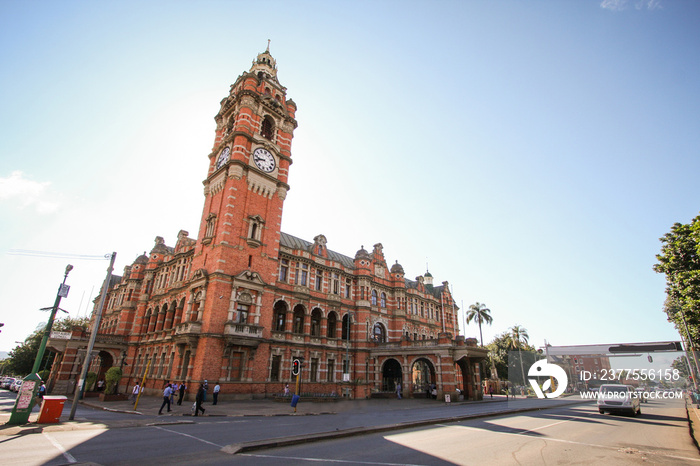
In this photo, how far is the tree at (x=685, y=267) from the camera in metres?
23.5

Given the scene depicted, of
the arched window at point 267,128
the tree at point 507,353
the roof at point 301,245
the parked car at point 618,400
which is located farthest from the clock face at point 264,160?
the tree at point 507,353

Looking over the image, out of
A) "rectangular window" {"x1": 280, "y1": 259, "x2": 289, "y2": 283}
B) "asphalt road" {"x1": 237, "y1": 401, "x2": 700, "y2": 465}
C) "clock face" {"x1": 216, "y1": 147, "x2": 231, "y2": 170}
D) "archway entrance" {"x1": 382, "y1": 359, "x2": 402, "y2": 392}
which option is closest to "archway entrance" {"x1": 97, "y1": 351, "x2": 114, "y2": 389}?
"rectangular window" {"x1": 280, "y1": 259, "x2": 289, "y2": 283}

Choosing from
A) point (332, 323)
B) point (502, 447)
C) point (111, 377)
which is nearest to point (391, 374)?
point (332, 323)

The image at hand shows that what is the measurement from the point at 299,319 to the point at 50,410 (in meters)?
23.7

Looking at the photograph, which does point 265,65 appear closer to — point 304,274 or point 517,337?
point 304,274

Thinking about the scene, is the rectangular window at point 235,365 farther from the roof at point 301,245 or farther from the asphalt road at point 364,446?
the asphalt road at point 364,446

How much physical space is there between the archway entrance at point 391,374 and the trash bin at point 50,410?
33.5 metres

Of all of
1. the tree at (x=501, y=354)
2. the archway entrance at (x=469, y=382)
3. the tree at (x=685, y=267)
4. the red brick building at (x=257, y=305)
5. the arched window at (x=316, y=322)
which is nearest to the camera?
the tree at (x=685, y=267)

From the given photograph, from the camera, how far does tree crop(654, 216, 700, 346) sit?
23.5 m

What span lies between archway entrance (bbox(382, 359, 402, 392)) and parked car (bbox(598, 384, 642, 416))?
23719mm

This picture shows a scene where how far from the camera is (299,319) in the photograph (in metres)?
37.1

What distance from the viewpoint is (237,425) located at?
15.7 metres

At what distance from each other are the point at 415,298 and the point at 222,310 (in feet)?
102

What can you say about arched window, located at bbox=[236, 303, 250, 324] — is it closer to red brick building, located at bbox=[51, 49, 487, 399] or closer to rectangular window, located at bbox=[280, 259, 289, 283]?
red brick building, located at bbox=[51, 49, 487, 399]
